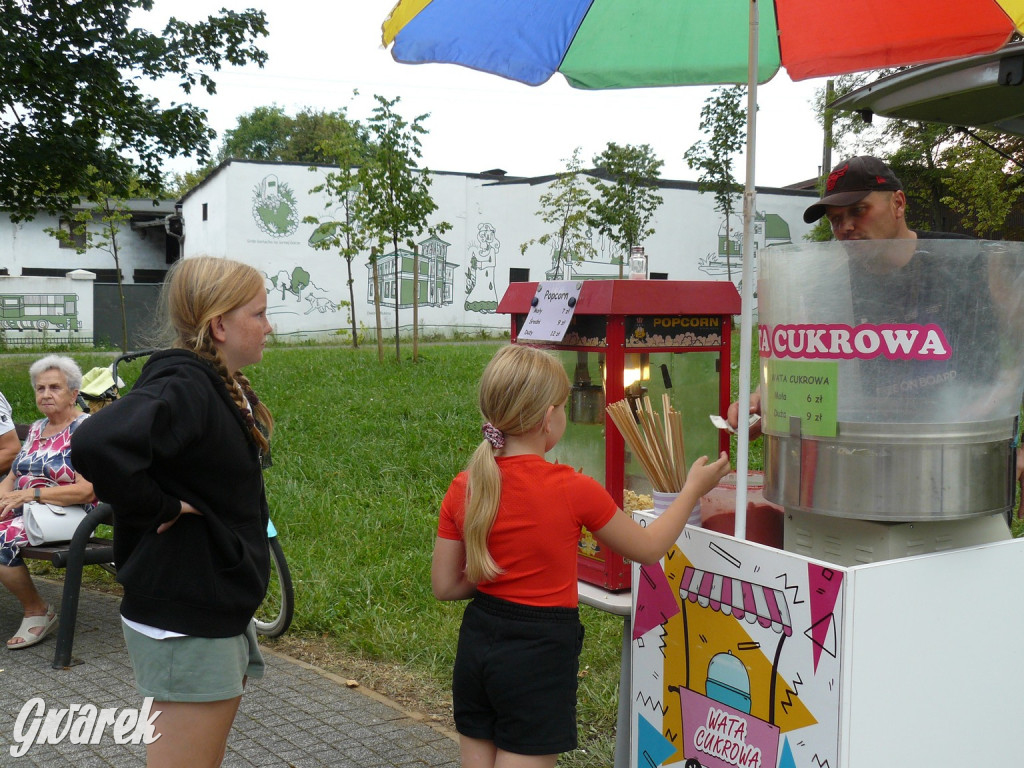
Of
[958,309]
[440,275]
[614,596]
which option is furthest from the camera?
[440,275]

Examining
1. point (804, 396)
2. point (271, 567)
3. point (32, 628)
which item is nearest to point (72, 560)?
point (32, 628)

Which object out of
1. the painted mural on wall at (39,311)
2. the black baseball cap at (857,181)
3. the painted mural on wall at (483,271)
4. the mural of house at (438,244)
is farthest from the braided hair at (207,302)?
the painted mural on wall at (483,271)

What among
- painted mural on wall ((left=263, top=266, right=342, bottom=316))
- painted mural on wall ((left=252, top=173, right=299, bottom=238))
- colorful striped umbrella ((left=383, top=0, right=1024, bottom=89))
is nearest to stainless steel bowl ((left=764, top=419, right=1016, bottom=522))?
colorful striped umbrella ((left=383, top=0, right=1024, bottom=89))

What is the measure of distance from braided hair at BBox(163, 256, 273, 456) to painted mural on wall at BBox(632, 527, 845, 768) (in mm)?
1128

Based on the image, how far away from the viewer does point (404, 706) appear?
3963 mm

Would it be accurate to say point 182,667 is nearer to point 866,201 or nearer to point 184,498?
point 184,498

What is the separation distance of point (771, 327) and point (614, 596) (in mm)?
1011

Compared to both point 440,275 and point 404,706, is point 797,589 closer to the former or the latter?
point 404,706

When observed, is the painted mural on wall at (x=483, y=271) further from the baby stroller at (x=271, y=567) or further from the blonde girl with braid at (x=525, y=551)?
the blonde girl with braid at (x=525, y=551)

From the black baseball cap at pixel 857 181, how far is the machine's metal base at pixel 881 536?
34.1 inches

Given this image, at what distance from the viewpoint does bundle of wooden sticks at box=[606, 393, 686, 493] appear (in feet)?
8.41

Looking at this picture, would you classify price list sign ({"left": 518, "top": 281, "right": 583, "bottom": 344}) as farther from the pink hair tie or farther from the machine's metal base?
the machine's metal base

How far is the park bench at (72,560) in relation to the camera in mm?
4312


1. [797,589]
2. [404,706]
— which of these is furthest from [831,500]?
[404,706]
